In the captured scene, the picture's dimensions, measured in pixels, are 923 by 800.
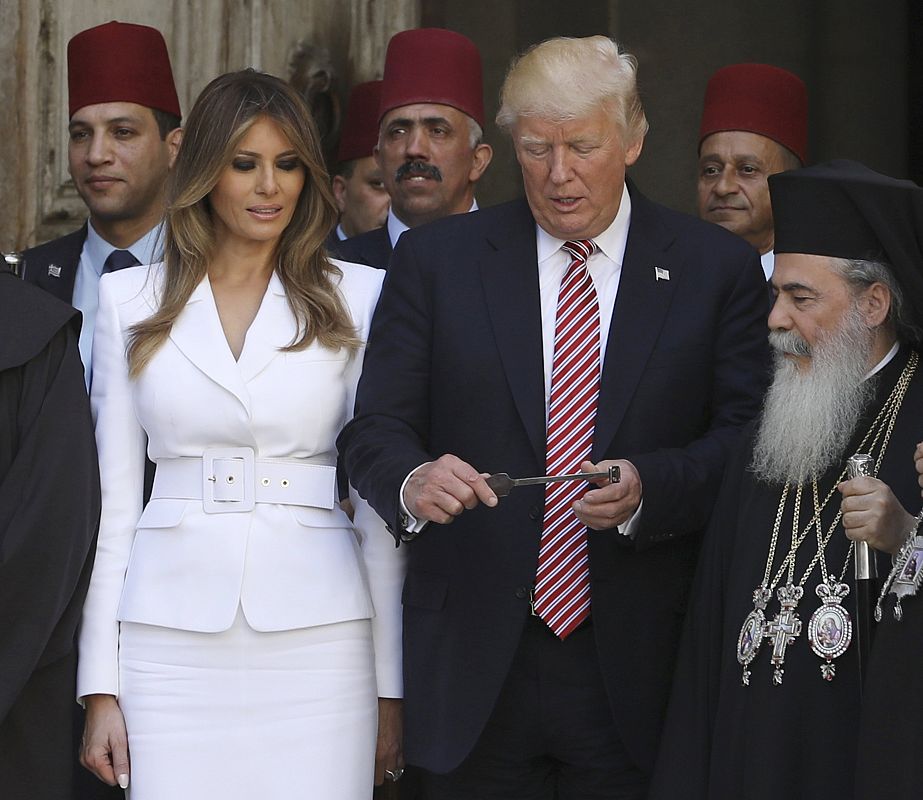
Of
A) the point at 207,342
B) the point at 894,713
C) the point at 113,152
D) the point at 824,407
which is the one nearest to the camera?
the point at 894,713

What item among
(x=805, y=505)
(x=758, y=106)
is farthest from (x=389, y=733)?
(x=758, y=106)

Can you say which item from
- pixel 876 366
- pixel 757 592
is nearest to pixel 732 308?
pixel 876 366

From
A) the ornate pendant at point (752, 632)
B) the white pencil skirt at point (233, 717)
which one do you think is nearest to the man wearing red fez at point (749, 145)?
the ornate pendant at point (752, 632)

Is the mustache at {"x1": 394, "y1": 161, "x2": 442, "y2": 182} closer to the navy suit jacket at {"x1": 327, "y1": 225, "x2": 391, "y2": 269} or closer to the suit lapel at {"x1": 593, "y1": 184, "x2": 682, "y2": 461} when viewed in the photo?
the navy suit jacket at {"x1": 327, "y1": 225, "x2": 391, "y2": 269}

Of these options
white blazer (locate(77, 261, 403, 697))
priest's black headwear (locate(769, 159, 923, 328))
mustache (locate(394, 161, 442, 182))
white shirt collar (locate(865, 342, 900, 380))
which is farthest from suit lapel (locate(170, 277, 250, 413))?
mustache (locate(394, 161, 442, 182))

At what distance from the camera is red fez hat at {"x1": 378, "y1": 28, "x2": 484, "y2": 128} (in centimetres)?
544

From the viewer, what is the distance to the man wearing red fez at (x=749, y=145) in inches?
213

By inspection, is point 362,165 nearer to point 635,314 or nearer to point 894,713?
point 635,314

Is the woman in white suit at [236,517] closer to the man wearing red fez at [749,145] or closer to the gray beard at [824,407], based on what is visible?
the gray beard at [824,407]

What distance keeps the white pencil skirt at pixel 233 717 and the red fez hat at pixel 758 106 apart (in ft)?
8.43

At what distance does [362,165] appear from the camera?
248 inches

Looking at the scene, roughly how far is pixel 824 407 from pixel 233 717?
52.6 inches

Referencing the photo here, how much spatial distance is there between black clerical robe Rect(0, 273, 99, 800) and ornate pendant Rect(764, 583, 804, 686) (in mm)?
1398

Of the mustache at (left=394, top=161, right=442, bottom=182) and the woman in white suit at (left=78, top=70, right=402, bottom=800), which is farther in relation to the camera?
the mustache at (left=394, top=161, right=442, bottom=182)
